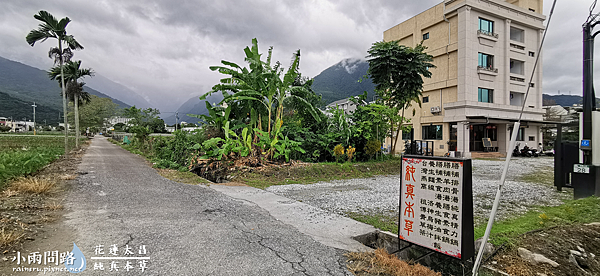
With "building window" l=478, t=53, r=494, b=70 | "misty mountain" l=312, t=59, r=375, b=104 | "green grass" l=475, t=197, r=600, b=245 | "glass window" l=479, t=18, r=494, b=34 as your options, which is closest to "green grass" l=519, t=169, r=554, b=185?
"green grass" l=475, t=197, r=600, b=245

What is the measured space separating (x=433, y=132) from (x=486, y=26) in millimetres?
9791

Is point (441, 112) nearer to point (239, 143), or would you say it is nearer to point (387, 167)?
point (387, 167)

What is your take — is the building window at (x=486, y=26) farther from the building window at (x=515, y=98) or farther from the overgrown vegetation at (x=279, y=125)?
the overgrown vegetation at (x=279, y=125)

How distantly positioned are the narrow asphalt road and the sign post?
2.97ft

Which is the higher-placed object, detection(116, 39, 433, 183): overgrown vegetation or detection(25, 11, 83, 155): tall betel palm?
detection(25, 11, 83, 155): tall betel palm

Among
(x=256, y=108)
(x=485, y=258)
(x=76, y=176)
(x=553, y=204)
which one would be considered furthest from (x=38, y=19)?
(x=553, y=204)

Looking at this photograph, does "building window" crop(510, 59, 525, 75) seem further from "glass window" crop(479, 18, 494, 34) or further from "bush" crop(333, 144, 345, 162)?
"bush" crop(333, 144, 345, 162)

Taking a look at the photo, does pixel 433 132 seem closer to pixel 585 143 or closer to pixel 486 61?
pixel 486 61

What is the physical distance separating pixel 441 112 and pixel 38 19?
27214mm

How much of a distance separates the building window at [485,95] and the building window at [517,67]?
4351 millimetres

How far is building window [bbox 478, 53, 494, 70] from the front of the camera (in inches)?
898

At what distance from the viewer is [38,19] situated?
1307cm

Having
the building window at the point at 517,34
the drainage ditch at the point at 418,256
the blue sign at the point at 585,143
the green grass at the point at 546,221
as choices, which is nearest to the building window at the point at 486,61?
the building window at the point at 517,34

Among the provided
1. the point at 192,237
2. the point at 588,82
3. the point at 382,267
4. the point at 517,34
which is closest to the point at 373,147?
the point at 588,82
